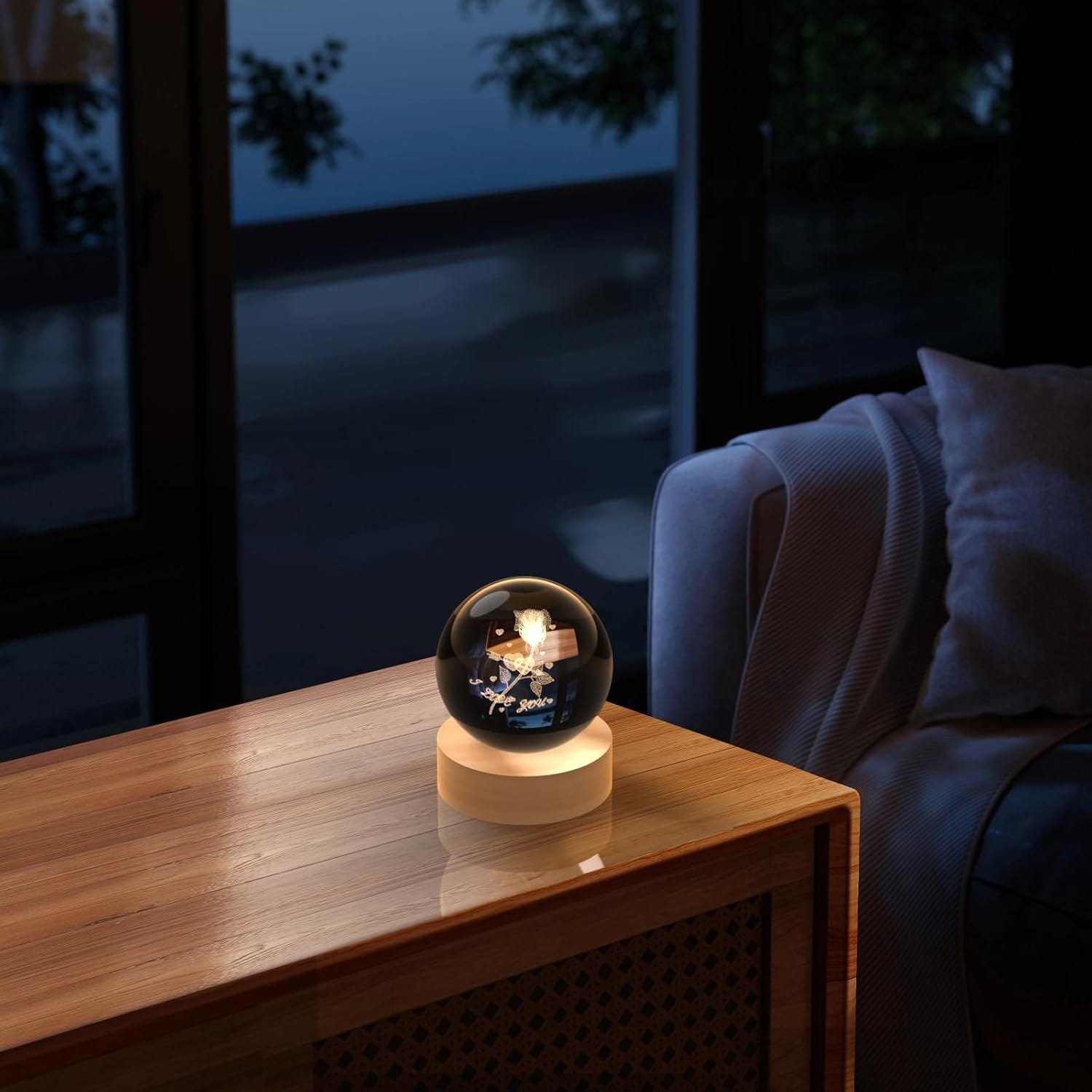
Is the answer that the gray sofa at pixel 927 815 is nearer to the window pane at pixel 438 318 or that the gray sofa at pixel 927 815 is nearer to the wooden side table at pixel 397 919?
the wooden side table at pixel 397 919

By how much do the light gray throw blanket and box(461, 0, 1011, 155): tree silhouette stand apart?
1116 mm

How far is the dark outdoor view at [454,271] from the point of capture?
7.30ft

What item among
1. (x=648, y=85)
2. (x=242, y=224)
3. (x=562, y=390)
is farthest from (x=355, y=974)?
(x=242, y=224)

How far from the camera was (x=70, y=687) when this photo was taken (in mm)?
2428

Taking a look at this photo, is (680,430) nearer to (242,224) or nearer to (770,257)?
(770,257)

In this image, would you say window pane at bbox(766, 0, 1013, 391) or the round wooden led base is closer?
the round wooden led base

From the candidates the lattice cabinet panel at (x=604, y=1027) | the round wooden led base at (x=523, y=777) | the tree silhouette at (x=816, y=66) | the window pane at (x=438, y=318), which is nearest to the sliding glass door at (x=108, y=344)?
the window pane at (x=438, y=318)

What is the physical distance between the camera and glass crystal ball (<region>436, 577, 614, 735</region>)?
4.44 ft

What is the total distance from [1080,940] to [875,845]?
26 cm

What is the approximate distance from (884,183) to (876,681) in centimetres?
148

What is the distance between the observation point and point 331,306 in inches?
172

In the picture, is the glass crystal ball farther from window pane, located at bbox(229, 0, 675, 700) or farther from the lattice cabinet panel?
window pane, located at bbox(229, 0, 675, 700)

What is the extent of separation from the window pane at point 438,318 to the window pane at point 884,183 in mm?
374

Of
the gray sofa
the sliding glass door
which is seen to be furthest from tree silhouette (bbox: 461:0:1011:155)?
the sliding glass door
